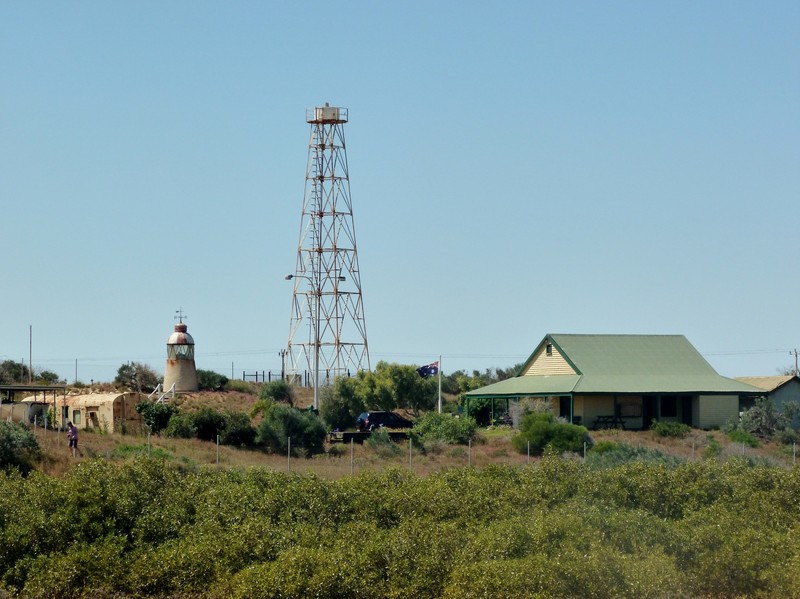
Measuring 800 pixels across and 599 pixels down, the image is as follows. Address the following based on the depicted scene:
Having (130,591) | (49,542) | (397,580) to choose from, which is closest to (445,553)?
(397,580)

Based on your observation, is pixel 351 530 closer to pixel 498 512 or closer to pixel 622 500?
pixel 498 512

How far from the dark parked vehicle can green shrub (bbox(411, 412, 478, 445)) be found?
3.15 meters

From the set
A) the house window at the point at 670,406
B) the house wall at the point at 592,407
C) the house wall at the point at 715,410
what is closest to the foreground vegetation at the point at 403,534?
the house wall at the point at 592,407

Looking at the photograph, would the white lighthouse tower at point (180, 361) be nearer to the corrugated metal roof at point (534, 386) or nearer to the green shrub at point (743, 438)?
the corrugated metal roof at point (534, 386)

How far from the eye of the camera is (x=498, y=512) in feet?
93.2

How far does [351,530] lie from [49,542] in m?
6.60

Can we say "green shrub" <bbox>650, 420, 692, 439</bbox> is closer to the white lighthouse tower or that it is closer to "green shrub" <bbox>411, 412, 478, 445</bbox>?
"green shrub" <bbox>411, 412, 478, 445</bbox>

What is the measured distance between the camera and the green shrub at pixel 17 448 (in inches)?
1481

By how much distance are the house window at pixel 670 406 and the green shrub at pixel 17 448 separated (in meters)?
31.6

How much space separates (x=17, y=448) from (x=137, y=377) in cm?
4140

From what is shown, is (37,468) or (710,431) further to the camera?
(710,431)

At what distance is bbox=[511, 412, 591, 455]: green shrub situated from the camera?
49.6m

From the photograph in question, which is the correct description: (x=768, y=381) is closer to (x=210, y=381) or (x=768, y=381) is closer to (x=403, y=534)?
(x=210, y=381)

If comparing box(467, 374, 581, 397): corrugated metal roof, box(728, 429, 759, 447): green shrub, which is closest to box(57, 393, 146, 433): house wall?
box(467, 374, 581, 397): corrugated metal roof
